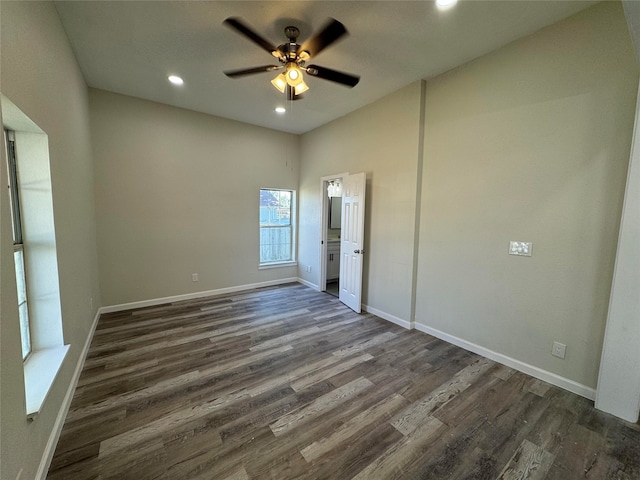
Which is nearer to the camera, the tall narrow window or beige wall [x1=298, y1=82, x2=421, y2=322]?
the tall narrow window

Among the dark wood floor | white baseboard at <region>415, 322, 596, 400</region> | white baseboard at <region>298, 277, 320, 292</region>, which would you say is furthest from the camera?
white baseboard at <region>298, 277, 320, 292</region>

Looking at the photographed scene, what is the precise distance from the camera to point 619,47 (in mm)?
1912

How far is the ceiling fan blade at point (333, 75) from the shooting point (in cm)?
218

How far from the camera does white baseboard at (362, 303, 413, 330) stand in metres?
3.37

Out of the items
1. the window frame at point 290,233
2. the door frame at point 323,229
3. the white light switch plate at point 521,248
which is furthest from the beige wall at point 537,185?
the window frame at point 290,233

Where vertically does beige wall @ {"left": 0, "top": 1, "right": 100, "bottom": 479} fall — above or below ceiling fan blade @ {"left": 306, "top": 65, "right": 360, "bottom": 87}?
below

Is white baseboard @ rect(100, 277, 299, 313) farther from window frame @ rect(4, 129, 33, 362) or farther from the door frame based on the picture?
window frame @ rect(4, 129, 33, 362)

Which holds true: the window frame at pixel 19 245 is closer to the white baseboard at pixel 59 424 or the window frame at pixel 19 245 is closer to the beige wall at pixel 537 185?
the white baseboard at pixel 59 424

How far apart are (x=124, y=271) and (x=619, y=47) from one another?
579 cm

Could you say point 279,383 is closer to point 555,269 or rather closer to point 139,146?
point 555,269

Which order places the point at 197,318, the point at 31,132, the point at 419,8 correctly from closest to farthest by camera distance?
the point at 31,132 → the point at 419,8 → the point at 197,318

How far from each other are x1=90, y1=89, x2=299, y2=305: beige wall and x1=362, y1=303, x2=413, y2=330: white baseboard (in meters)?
2.24

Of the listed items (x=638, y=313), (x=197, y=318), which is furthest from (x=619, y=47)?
(x=197, y=318)

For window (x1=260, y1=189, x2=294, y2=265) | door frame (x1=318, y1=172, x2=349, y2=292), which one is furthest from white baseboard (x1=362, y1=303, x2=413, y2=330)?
window (x1=260, y1=189, x2=294, y2=265)
